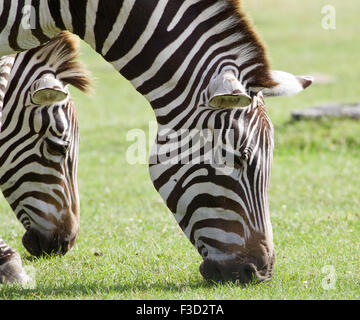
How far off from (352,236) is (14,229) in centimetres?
368

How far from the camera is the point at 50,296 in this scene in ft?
16.1

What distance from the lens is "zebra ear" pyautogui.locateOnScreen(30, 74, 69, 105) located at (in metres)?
5.64

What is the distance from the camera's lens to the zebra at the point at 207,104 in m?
4.57

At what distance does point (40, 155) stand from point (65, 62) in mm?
935

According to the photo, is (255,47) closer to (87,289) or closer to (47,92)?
(47,92)

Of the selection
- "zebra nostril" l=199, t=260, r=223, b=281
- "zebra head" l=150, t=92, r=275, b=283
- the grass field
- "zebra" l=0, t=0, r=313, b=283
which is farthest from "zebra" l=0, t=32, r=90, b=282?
"zebra nostril" l=199, t=260, r=223, b=281

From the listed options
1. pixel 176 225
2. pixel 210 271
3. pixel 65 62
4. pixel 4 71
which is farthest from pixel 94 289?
pixel 176 225

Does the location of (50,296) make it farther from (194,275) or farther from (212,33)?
(212,33)

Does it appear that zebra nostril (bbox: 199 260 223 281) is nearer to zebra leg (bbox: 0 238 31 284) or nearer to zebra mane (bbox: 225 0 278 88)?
zebra mane (bbox: 225 0 278 88)

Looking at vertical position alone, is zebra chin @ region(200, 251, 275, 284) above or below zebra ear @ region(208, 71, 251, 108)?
below

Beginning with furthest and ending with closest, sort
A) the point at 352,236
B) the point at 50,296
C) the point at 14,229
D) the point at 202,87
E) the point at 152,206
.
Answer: the point at 152,206 → the point at 14,229 → the point at 352,236 → the point at 50,296 → the point at 202,87

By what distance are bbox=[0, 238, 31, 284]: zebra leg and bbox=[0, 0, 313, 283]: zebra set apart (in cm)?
136

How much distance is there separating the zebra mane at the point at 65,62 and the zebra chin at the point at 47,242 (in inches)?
54.4
